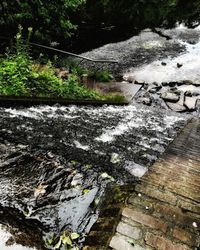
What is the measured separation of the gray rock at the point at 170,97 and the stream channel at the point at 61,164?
138 inches

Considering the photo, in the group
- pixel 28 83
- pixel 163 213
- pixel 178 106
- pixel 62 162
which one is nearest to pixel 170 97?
pixel 178 106

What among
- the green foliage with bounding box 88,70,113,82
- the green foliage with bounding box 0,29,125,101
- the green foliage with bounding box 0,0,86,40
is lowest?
the green foliage with bounding box 88,70,113,82

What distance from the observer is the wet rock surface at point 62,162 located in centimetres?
294

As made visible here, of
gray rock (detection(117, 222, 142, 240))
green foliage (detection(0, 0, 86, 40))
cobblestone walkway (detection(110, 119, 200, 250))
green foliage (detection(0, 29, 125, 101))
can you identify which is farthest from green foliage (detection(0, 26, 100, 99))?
gray rock (detection(117, 222, 142, 240))

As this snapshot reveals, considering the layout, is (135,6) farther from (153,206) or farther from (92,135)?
(153,206)

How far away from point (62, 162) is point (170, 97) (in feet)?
24.3

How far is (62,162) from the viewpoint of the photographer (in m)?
3.98

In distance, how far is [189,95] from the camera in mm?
10992

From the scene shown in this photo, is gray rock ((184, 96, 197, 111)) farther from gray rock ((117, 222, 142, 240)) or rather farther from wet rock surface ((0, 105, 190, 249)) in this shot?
gray rock ((117, 222, 142, 240))

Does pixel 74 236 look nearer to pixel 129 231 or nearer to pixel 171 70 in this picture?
pixel 129 231

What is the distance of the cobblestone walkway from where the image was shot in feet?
8.21

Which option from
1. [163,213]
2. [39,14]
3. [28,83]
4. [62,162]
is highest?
[39,14]

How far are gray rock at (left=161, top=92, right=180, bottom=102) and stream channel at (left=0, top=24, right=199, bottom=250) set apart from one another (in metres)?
3.50

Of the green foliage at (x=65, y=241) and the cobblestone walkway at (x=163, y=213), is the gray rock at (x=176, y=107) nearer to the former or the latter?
the cobblestone walkway at (x=163, y=213)
